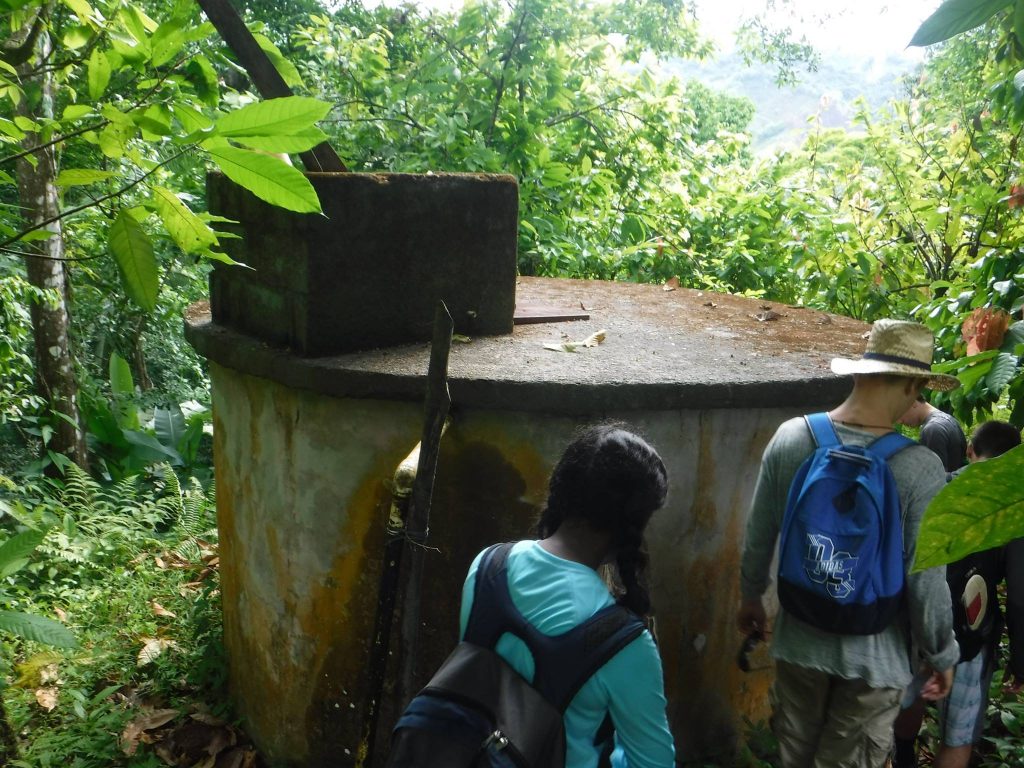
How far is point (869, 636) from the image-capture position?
2.41 meters

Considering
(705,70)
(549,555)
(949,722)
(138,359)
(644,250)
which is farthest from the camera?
(705,70)

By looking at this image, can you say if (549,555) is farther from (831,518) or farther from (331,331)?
(331,331)

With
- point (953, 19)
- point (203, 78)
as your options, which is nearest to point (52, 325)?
point (203, 78)

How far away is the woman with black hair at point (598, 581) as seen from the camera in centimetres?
175

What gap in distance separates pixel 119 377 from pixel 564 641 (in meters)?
6.70

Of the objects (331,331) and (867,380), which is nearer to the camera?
(867,380)

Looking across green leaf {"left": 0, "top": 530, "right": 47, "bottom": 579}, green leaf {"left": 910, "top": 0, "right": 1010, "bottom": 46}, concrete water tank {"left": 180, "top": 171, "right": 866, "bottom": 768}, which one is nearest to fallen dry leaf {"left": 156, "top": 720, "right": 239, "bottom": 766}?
concrete water tank {"left": 180, "top": 171, "right": 866, "bottom": 768}

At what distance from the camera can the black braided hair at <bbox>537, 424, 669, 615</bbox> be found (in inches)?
74.2

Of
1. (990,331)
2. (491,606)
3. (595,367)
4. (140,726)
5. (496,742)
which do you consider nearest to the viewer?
(496,742)

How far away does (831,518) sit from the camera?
2342 millimetres

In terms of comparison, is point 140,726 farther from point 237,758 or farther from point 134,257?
point 134,257

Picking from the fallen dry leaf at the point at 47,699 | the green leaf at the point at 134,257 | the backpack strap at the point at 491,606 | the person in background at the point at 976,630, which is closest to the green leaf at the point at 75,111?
the green leaf at the point at 134,257

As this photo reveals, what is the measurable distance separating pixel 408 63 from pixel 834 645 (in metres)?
5.59

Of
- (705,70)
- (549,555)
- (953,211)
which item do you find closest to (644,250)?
(953,211)
